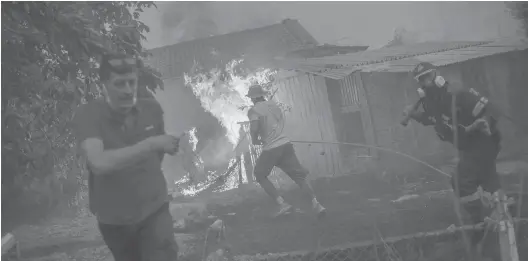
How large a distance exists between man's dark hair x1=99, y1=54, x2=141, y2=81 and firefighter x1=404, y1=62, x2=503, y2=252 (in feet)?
8.59

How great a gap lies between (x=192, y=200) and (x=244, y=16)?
73.4 inches

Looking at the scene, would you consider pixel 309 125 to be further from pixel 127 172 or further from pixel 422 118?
pixel 127 172

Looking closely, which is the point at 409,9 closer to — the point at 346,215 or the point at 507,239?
the point at 346,215

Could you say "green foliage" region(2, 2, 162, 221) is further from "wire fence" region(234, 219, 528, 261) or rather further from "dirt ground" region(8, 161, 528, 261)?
"wire fence" region(234, 219, 528, 261)

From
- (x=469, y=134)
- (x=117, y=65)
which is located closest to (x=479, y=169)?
(x=469, y=134)

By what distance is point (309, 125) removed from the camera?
4.11 m

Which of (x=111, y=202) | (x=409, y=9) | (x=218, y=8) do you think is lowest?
(x=111, y=202)

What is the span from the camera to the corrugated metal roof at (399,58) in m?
4.38

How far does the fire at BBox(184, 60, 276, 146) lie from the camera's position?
13.1 ft

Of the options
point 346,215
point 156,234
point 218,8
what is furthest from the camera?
point 218,8

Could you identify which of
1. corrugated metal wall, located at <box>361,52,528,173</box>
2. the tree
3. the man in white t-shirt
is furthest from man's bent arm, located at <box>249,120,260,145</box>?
the tree

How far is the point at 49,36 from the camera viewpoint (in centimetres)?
380

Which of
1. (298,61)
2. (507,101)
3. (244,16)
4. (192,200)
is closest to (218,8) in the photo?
(244,16)

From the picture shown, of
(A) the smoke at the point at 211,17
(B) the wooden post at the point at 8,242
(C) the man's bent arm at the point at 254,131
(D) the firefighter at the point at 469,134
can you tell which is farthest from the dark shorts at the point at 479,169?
(B) the wooden post at the point at 8,242
